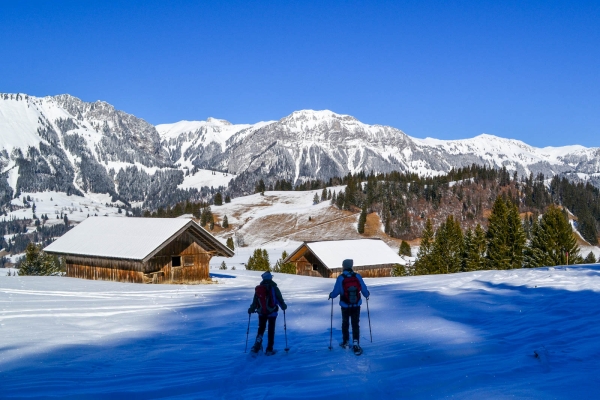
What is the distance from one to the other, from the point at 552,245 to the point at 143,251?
4213 cm

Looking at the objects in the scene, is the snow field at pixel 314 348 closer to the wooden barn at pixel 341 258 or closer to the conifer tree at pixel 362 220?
the wooden barn at pixel 341 258

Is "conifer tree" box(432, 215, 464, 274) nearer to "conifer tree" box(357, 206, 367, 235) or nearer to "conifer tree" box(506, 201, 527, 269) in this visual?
"conifer tree" box(506, 201, 527, 269)

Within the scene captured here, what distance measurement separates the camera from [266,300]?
34.5ft

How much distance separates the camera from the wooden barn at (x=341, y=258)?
1924 inches

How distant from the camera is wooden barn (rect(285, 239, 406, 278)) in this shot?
1924 inches

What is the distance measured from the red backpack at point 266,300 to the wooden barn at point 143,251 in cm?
1875

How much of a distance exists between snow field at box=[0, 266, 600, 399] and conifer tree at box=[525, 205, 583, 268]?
3230 centimetres

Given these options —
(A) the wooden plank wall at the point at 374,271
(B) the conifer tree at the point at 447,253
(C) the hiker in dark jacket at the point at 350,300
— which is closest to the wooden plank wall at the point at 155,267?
(C) the hiker in dark jacket at the point at 350,300

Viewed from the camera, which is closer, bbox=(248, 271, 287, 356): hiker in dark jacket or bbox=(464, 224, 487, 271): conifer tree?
bbox=(248, 271, 287, 356): hiker in dark jacket

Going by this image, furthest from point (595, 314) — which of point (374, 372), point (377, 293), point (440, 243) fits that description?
point (440, 243)

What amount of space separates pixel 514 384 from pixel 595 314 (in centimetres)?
680

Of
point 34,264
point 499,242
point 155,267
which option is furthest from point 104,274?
point 499,242

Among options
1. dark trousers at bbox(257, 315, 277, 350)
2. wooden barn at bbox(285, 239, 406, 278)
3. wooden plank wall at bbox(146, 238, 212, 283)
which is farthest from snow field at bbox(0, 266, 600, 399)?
wooden barn at bbox(285, 239, 406, 278)

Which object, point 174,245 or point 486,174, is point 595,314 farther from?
point 486,174
